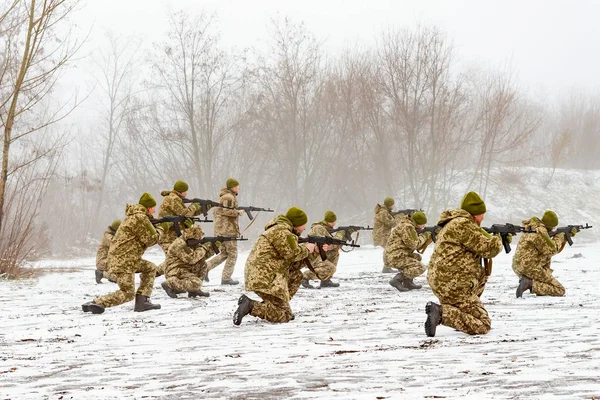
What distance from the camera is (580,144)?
61.6m

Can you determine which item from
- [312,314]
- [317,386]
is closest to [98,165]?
[312,314]

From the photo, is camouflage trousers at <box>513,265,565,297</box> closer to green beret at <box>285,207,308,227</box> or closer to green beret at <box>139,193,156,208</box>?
green beret at <box>285,207,308,227</box>

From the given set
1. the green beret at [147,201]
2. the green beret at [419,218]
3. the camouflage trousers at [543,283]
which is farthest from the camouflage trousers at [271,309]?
the green beret at [419,218]

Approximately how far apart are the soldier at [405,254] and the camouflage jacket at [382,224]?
4839 millimetres

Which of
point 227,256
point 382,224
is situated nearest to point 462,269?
point 227,256

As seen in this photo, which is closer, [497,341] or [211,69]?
[497,341]

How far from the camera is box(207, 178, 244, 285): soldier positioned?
45.7 ft

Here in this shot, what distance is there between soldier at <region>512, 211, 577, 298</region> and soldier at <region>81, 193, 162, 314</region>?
5.32 metres

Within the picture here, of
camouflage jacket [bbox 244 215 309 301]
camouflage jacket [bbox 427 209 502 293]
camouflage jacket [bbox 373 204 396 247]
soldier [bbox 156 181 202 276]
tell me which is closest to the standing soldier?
camouflage jacket [bbox 373 204 396 247]

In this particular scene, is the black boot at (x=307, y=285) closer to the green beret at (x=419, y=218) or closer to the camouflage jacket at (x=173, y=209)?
the green beret at (x=419, y=218)

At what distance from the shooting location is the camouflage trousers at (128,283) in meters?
Result: 9.96

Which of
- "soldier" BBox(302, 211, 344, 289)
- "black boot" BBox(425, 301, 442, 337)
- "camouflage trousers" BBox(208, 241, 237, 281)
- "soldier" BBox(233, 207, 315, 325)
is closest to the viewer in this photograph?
"black boot" BBox(425, 301, 442, 337)

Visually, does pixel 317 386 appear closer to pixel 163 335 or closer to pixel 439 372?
pixel 439 372

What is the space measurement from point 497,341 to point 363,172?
109 feet
